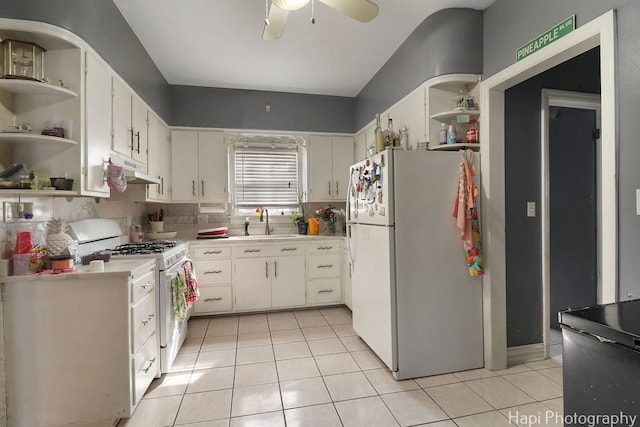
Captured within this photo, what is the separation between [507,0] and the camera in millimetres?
2062

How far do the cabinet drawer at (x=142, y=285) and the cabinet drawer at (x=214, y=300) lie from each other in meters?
1.27

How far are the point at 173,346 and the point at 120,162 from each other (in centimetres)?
150

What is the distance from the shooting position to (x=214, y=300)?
343 cm

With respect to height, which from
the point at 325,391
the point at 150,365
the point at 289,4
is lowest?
the point at 325,391

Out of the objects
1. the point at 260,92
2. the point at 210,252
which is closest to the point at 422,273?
the point at 210,252

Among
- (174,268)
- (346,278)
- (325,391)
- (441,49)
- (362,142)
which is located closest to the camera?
(325,391)

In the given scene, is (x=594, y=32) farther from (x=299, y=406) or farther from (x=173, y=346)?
(x=173, y=346)

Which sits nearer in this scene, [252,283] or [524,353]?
[524,353]

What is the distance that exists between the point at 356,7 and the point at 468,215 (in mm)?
1551

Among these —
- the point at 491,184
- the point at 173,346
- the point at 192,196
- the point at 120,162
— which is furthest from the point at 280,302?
the point at 491,184

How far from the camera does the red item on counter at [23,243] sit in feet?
5.44

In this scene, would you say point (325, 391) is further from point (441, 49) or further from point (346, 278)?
point (441, 49)

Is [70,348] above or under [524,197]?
under

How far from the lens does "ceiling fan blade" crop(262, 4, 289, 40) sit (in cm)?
181
